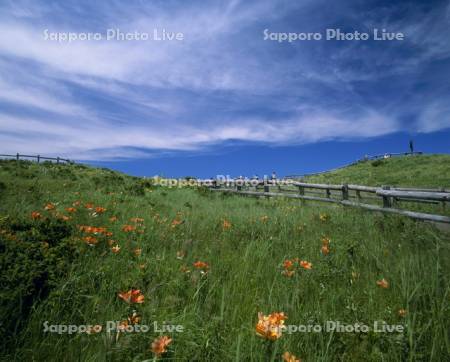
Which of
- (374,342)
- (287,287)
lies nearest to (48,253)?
(287,287)

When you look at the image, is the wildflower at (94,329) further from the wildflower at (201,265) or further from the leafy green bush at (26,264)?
the wildflower at (201,265)

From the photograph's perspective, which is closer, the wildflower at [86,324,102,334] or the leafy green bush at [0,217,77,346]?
the wildflower at [86,324,102,334]

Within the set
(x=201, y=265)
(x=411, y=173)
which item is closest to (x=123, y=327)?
(x=201, y=265)

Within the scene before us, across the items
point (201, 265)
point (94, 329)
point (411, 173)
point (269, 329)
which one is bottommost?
point (94, 329)

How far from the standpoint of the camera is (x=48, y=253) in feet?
9.10

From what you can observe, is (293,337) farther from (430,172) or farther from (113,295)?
(430,172)

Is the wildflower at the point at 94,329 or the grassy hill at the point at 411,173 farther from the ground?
the grassy hill at the point at 411,173

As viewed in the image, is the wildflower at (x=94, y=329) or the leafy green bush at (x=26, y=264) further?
the leafy green bush at (x=26, y=264)

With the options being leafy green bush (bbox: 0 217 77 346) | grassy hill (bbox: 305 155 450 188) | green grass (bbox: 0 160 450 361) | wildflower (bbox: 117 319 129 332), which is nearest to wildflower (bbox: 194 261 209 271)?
green grass (bbox: 0 160 450 361)

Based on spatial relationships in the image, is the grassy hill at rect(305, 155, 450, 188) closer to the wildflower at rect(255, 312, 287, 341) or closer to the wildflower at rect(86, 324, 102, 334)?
the wildflower at rect(255, 312, 287, 341)

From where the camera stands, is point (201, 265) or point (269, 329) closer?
point (269, 329)

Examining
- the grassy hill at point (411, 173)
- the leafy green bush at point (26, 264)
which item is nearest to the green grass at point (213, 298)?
the leafy green bush at point (26, 264)

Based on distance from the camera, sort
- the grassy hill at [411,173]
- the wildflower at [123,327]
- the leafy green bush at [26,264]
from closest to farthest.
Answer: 1. the wildflower at [123,327]
2. the leafy green bush at [26,264]
3. the grassy hill at [411,173]

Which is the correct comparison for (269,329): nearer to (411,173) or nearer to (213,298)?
(213,298)
